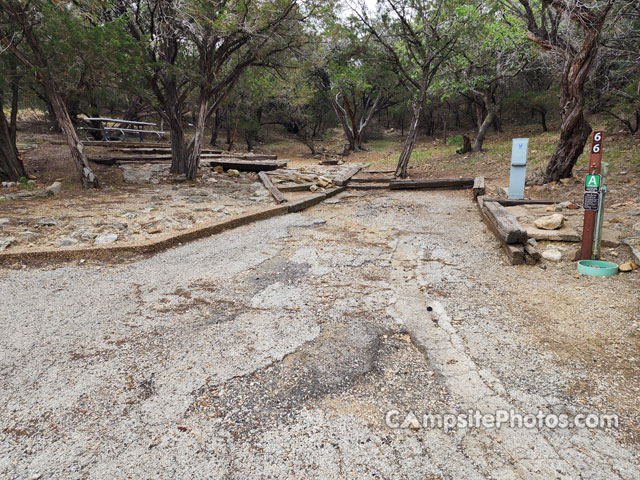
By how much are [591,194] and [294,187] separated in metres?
5.95

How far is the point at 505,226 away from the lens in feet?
12.9

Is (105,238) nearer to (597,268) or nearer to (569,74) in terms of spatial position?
(597,268)

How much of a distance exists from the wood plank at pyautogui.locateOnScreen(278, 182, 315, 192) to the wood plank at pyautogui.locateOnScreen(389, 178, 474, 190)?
7.27 feet

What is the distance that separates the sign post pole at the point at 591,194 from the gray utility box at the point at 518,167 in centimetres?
264

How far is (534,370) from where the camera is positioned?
78.4 inches

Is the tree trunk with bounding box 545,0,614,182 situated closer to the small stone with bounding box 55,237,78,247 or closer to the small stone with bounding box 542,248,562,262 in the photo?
the small stone with bounding box 542,248,562,262

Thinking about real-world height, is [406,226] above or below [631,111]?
below

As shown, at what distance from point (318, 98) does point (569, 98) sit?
57.4ft

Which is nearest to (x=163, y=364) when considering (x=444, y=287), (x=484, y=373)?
(x=484, y=373)

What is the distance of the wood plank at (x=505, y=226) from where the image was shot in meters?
3.71

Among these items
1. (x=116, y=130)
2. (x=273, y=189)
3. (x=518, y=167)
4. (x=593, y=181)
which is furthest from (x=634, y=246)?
(x=116, y=130)

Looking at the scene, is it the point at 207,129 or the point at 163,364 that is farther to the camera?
the point at 207,129

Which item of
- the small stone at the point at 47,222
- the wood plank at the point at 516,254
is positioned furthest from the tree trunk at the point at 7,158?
the wood plank at the point at 516,254

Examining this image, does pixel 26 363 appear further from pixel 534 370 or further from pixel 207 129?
pixel 207 129
